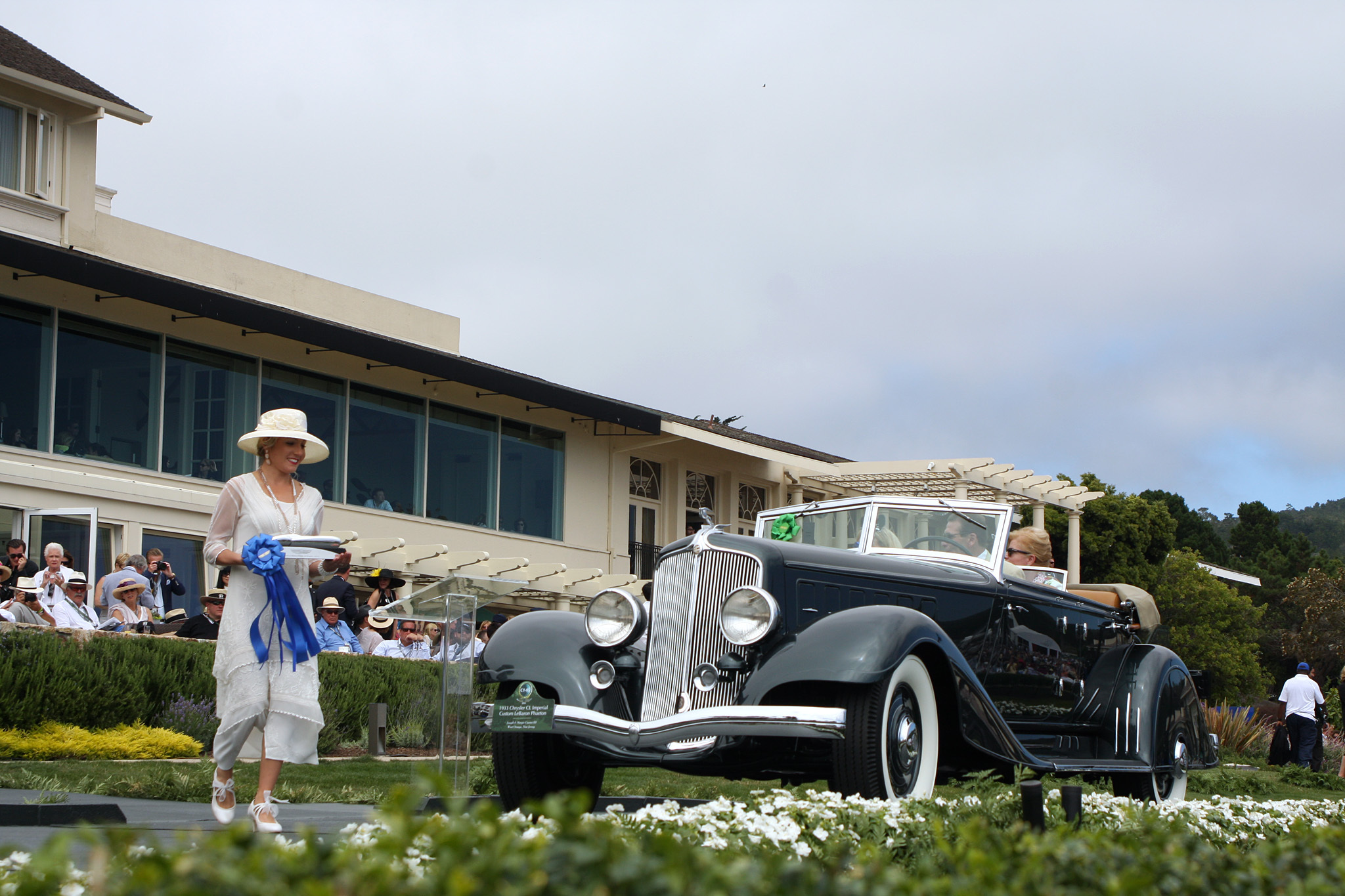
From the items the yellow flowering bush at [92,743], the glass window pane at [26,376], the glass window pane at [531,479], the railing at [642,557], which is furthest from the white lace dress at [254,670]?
the railing at [642,557]

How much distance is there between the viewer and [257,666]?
20.1 ft

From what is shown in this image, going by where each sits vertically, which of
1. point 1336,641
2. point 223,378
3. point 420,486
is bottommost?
point 1336,641

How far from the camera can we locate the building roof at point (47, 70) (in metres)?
18.7

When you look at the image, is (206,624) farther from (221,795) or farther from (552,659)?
(221,795)

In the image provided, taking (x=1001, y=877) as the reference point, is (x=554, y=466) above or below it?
above

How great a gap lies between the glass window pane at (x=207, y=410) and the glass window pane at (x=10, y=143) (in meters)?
3.07

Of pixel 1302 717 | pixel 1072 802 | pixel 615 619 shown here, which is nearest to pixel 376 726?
pixel 615 619

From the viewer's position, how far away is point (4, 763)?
9.16 m

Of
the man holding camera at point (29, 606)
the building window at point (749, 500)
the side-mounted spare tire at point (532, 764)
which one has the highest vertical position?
the building window at point (749, 500)

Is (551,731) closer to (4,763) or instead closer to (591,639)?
(591,639)

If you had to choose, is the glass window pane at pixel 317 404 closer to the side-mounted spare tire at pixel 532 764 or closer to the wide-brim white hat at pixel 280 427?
the side-mounted spare tire at pixel 532 764

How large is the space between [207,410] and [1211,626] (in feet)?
98.5

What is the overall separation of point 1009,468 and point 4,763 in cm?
2136

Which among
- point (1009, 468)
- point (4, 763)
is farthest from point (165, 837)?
point (1009, 468)
